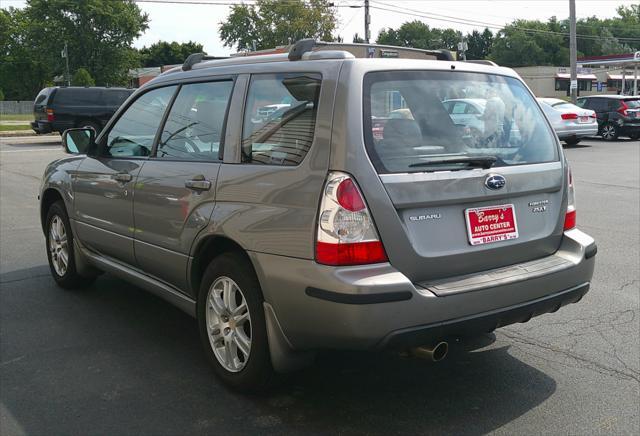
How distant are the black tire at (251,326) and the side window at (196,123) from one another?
648 millimetres

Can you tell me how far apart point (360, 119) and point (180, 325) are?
2396 mm

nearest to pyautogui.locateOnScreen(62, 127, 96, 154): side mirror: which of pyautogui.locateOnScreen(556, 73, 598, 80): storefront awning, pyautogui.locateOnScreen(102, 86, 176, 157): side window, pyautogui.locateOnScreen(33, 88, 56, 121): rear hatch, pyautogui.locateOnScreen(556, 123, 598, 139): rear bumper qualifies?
pyautogui.locateOnScreen(102, 86, 176, 157): side window

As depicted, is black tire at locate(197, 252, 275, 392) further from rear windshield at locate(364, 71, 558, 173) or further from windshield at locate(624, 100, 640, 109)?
windshield at locate(624, 100, 640, 109)

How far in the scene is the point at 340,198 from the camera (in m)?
3.02

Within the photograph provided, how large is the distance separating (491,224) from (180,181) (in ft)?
5.93

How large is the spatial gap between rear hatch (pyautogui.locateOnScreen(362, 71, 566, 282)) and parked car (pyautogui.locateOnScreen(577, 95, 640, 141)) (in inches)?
859

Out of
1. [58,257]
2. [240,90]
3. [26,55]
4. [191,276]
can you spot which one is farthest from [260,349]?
[26,55]

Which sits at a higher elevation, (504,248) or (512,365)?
(504,248)

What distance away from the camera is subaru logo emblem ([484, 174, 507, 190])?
337cm

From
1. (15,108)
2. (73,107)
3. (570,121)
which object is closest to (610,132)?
(570,121)

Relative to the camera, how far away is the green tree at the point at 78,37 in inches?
2869

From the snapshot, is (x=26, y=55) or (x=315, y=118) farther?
(x=26, y=55)

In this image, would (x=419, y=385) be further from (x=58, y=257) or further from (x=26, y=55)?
(x=26, y=55)

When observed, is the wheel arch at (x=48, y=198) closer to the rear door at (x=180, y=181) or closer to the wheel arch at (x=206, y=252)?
the rear door at (x=180, y=181)
